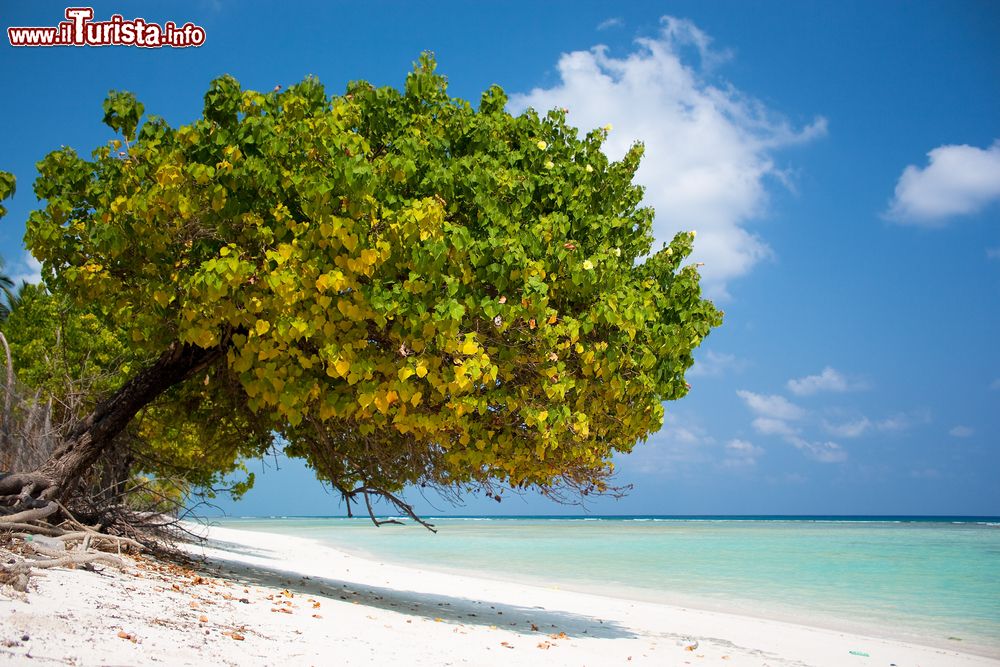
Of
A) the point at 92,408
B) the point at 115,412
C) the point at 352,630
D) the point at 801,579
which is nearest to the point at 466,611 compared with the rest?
the point at 352,630

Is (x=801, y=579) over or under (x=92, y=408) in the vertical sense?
under

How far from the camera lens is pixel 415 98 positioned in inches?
356

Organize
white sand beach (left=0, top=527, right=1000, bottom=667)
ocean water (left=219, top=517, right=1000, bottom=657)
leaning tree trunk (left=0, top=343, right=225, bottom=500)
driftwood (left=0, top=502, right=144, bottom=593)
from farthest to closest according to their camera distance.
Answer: ocean water (left=219, top=517, right=1000, bottom=657) → leaning tree trunk (left=0, top=343, right=225, bottom=500) → driftwood (left=0, top=502, right=144, bottom=593) → white sand beach (left=0, top=527, right=1000, bottom=667)

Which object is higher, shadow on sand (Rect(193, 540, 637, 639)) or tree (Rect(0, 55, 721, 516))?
tree (Rect(0, 55, 721, 516))

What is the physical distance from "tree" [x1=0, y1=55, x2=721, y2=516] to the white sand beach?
189 cm

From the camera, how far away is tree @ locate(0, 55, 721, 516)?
726cm

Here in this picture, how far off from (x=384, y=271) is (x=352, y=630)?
3.35m

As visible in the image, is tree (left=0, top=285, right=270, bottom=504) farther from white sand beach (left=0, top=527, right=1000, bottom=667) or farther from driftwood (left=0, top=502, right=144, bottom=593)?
white sand beach (left=0, top=527, right=1000, bottom=667)

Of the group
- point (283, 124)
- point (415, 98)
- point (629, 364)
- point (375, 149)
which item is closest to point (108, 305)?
point (283, 124)

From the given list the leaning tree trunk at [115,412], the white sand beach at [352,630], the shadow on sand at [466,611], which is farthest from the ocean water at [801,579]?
the leaning tree trunk at [115,412]

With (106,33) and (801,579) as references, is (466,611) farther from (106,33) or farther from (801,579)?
(801,579)

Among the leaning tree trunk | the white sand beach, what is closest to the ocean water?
the white sand beach

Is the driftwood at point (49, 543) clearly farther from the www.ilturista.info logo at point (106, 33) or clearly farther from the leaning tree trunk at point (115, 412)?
the www.ilturista.info logo at point (106, 33)

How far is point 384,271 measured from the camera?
7.55m
